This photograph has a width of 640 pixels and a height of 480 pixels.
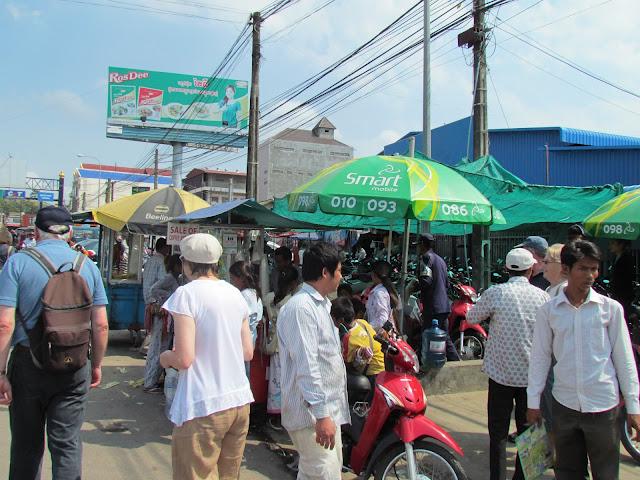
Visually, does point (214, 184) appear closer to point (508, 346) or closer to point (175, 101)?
point (175, 101)

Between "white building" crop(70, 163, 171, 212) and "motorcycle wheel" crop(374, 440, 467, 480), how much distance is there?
179ft

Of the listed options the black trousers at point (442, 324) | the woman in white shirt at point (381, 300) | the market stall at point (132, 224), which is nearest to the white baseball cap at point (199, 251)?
the woman in white shirt at point (381, 300)

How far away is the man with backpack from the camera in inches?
117

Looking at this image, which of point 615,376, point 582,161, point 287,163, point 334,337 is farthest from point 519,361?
point 287,163

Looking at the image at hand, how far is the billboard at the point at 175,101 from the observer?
3472 centimetres

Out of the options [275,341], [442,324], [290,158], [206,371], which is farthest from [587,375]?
[290,158]

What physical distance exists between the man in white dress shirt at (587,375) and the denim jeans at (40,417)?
2.70m

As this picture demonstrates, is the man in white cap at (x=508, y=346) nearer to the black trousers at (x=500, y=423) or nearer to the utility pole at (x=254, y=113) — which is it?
the black trousers at (x=500, y=423)

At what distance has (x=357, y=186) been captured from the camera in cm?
528

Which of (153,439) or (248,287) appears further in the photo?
(248,287)

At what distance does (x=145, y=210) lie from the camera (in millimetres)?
8625

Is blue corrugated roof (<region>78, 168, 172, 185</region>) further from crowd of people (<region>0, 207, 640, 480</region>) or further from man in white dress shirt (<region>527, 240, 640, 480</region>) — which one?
man in white dress shirt (<region>527, 240, 640, 480</region>)

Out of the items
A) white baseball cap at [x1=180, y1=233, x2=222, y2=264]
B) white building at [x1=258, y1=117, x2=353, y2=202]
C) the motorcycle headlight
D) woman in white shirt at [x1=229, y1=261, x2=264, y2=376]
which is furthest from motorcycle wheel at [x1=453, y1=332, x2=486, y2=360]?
white building at [x1=258, y1=117, x2=353, y2=202]

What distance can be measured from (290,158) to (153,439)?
57691mm
